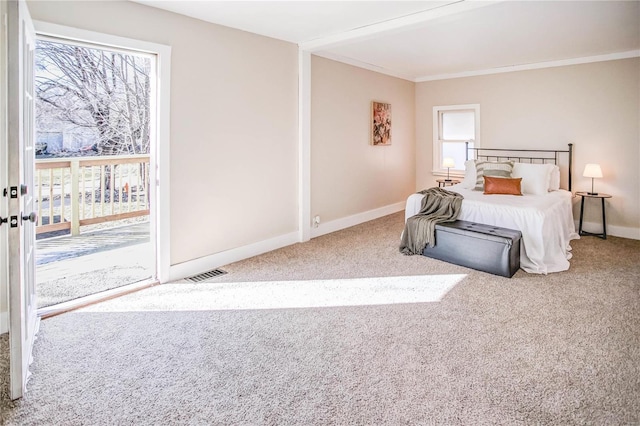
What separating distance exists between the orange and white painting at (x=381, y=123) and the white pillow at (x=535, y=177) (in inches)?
80.4

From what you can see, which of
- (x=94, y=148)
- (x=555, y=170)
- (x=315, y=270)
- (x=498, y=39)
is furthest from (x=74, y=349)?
(x=555, y=170)

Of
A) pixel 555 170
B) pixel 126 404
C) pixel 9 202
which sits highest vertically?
pixel 555 170

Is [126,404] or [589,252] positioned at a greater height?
[589,252]

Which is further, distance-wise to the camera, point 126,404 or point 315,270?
point 315,270

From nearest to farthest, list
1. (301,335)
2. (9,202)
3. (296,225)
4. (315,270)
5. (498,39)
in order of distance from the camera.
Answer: (9,202) < (301,335) < (315,270) < (498,39) < (296,225)

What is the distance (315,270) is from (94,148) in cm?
376

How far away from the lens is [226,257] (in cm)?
423

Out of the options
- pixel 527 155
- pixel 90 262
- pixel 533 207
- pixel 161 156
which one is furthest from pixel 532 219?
pixel 90 262

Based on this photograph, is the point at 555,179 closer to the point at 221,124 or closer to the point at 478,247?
the point at 478,247

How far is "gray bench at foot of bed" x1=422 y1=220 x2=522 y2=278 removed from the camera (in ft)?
12.5

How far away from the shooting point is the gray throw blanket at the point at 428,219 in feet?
14.5

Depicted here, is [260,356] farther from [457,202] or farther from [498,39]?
[498,39]

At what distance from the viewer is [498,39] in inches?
177

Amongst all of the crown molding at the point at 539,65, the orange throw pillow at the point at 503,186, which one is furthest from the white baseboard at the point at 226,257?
the crown molding at the point at 539,65
